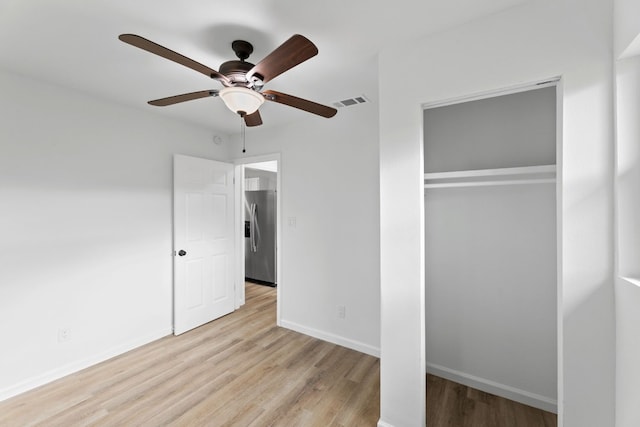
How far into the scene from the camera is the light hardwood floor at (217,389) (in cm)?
193

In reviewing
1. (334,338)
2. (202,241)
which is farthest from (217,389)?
(202,241)

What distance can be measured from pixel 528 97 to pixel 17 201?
13.1ft

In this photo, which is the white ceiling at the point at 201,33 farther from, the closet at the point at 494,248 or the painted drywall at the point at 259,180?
the painted drywall at the point at 259,180

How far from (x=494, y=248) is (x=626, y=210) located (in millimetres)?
997

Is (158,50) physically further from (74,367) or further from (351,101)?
(74,367)

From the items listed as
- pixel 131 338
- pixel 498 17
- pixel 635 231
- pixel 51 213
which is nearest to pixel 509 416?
pixel 635 231

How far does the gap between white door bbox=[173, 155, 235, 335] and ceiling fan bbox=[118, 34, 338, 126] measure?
5.26 ft

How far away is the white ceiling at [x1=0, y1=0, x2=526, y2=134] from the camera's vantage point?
1.47 meters

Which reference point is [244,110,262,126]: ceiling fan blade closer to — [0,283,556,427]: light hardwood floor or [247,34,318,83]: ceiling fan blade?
[247,34,318,83]: ceiling fan blade

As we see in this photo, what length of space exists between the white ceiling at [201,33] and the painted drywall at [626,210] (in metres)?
0.69

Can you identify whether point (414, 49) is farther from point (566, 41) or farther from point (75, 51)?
point (75, 51)

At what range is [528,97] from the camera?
6.42 feet

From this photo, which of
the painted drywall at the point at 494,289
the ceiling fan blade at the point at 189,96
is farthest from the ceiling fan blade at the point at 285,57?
the painted drywall at the point at 494,289

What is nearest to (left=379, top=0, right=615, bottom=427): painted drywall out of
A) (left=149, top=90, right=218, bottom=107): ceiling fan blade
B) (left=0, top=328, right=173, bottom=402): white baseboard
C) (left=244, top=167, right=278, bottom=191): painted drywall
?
(left=149, top=90, right=218, bottom=107): ceiling fan blade
